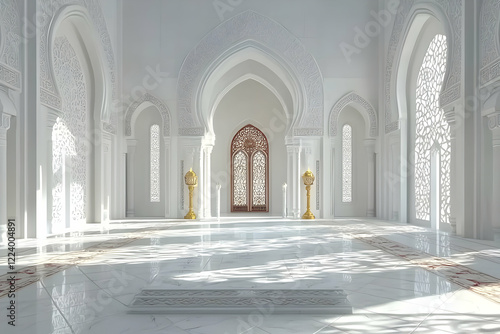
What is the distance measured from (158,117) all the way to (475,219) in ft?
19.7

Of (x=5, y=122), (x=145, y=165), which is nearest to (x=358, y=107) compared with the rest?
(x=145, y=165)

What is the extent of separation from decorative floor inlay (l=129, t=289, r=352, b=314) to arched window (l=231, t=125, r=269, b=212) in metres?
8.47

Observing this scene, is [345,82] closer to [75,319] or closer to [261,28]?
[261,28]

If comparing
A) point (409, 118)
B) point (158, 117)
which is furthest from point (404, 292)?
Result: point (158, 117)

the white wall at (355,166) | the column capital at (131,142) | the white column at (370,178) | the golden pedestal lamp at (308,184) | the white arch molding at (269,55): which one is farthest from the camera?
the white wall at (355,166)

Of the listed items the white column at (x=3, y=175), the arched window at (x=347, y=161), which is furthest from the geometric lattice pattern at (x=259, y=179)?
the white column at (x=3, y=175)

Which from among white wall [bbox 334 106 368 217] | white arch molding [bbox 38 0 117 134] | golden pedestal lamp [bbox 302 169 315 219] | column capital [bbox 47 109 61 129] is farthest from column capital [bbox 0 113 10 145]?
white wall [bbox 334 106 368 217]

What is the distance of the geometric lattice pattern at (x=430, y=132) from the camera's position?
6.29 m

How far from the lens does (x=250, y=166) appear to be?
10969 millimetres

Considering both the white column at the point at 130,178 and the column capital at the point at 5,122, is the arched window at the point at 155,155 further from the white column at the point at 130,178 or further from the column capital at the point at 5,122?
the column capital at the point at 5,122

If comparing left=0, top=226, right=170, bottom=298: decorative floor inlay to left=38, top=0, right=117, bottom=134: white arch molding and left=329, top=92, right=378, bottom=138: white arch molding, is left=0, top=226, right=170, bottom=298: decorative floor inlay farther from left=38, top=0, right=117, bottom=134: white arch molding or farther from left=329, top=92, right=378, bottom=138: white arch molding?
left=329, top=92, right=378, bottom=138: white arch molding

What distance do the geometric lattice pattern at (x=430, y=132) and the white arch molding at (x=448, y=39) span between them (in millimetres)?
452

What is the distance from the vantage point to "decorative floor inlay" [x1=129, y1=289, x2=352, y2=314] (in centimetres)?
221

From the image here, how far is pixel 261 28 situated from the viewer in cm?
837
